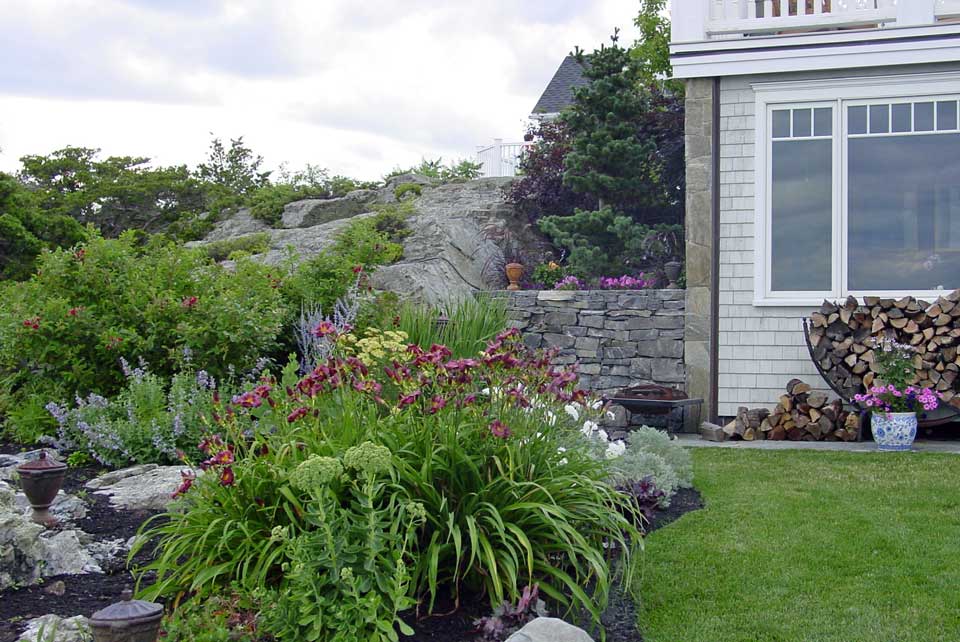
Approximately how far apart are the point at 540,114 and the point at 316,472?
1675cm

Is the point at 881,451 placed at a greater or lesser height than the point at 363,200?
lesser

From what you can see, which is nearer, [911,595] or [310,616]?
[310,616]

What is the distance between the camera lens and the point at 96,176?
17641 mm

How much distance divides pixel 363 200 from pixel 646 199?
4.33m

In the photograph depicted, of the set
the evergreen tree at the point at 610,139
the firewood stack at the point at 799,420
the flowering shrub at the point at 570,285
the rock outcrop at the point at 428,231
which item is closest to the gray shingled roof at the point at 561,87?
the rock outcrop at the point at 428,231

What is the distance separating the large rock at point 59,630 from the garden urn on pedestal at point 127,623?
8.0 inches

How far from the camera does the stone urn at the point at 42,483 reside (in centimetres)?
360

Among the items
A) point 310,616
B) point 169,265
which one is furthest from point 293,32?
point 310,616

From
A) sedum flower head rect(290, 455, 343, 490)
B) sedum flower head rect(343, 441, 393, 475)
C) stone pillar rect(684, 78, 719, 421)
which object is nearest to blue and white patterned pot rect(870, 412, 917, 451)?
stone pillar rect(684, 78, 719, 421)

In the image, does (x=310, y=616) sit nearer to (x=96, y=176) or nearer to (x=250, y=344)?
(x=250, y=344)

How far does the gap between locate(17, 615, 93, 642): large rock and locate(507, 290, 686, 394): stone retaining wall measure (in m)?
6.27

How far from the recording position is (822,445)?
7.09m

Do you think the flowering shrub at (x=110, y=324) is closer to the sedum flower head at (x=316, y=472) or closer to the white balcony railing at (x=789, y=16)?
the sedum flower head at (x=316, y=472)

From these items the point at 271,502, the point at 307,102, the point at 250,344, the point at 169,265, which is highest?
the point at 307,102
